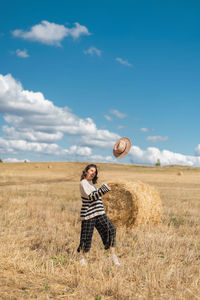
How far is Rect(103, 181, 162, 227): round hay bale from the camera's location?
31.3 feet

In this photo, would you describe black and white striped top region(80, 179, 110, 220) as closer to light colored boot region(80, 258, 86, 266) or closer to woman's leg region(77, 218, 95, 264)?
woman's leg region(77, 218, 95, 264)

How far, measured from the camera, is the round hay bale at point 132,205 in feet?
31.3

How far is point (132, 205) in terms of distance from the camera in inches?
378

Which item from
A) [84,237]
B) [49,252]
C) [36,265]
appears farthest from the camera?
[49,252]

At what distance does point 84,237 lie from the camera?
5949 millimetres

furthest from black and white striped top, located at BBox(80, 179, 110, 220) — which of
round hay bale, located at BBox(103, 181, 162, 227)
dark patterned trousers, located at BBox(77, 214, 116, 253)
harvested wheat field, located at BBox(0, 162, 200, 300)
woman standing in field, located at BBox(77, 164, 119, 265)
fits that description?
round hay bale, located at BBox(103, 181, 162, 227)

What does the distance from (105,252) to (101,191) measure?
4.94 feet

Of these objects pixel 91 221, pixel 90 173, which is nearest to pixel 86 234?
pixel 91 221

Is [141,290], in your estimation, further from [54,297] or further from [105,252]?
[105,252]

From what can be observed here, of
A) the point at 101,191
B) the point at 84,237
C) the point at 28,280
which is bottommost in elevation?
the point at 28,280

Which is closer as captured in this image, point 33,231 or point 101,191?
point 101,191

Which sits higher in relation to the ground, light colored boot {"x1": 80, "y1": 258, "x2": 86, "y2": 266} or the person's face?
the person's face

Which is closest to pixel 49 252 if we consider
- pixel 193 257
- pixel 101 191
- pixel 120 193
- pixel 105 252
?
pixel 105 252

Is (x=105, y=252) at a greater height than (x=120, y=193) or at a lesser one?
lesser
